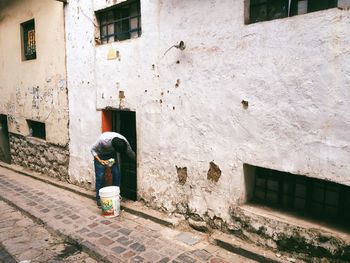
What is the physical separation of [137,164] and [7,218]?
2.93 meters

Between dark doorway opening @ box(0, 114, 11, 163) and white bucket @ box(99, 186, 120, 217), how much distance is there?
714 cm

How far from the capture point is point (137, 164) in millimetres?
6074

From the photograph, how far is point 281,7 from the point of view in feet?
13.3

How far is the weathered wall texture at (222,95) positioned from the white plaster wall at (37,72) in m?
1.46

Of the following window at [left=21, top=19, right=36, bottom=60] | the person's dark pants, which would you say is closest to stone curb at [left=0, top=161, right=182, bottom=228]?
the person's dark pants

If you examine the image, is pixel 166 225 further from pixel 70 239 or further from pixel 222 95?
pixel 222 95

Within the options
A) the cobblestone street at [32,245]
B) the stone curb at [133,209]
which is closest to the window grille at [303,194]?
the stone curb at [133,209]

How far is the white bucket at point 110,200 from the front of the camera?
5692 mm

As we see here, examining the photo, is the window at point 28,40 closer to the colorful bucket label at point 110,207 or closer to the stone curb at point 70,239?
the stone curb at point 70,239

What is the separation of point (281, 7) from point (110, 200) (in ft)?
14.5

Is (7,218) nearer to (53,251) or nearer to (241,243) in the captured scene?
(53,251)

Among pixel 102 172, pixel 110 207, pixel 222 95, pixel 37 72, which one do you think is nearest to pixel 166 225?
pixel 110 207

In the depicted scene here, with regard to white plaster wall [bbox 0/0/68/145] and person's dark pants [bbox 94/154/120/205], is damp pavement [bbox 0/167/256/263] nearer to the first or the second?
person's dark pants [bbox 94/154/120/205]

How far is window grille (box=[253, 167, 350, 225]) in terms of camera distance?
3.98 meters
